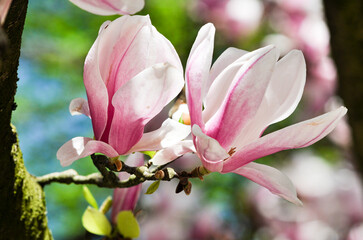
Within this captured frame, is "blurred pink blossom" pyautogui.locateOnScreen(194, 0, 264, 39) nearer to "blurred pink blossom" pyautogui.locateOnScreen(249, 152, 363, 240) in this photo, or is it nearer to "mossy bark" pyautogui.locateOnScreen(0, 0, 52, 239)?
"blurred pink blossom" pyautogui.locateOnScreen(249, 152, 363, 240)

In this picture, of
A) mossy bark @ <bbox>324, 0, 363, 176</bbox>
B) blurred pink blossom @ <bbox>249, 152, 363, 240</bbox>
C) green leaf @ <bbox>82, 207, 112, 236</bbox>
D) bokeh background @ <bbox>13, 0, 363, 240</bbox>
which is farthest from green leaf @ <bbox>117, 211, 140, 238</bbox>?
blurred pink blossom @ <bbox>249, 152, 363, 240</bbox>

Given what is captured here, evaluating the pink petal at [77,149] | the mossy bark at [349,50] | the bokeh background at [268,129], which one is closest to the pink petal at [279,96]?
the pink petal at [77,149]

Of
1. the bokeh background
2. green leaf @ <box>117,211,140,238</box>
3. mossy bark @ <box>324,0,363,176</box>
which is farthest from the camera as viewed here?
the bokeh background

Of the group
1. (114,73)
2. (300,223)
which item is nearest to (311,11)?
(300,223)

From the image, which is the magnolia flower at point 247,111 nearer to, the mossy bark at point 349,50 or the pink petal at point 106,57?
the pink petal at point 106,57

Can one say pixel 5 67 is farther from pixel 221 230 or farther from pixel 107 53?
pixel 221 230

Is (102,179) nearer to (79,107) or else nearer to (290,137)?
→ (79,107)

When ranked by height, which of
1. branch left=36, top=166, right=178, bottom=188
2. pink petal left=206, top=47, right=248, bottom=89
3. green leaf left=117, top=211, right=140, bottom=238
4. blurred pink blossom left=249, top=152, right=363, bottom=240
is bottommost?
blurred pink blossom left=249, top=152, right=363, bottom=240
